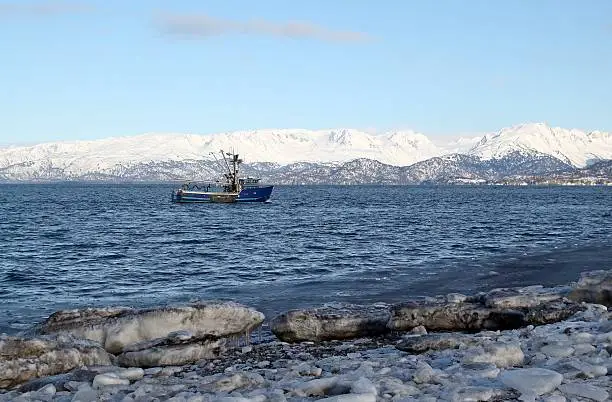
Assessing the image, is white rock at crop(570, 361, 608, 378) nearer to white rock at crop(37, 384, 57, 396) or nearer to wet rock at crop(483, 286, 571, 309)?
wet rock at crop(483, 286, 571, 309)

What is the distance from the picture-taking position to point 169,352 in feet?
44.0

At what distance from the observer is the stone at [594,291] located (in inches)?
649

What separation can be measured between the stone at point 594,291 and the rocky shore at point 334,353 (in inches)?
1.1

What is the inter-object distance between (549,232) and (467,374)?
47712 mm

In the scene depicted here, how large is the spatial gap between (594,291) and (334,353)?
24.7ft

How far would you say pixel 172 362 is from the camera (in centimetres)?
1327

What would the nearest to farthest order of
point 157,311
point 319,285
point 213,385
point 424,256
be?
1. point 213,385
2. point 157,311
3. point 319,285
4. point 424,256

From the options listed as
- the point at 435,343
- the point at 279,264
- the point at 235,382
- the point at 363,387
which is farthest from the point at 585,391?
the point at 279,264

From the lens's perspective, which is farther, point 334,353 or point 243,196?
point 243,196

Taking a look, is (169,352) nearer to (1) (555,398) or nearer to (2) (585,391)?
(1) (555,398)

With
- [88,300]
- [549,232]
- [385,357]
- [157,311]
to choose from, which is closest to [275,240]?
[549,232]

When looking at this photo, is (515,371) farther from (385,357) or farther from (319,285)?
(319,285)

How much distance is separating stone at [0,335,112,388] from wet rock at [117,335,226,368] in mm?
525

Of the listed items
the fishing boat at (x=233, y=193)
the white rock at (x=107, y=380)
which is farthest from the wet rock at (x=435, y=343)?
the fishing boat at (x=233, y=193)
